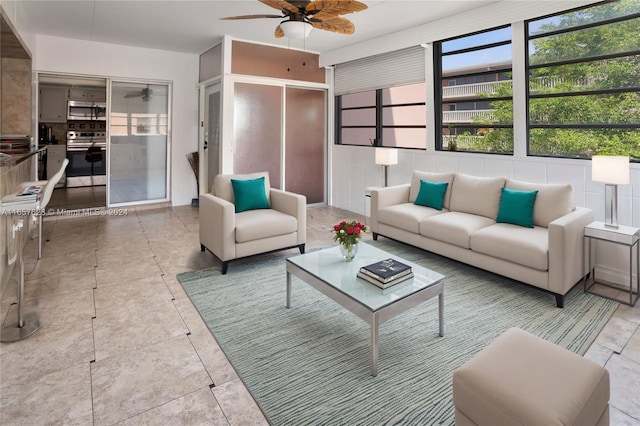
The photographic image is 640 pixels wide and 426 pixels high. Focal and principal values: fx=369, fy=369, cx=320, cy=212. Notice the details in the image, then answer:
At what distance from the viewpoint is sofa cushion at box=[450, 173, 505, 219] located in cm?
389

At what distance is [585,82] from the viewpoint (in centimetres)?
371

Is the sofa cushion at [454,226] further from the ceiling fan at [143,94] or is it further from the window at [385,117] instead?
the ceiling fan at [143,94]

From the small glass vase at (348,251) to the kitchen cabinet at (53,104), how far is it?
9.54m

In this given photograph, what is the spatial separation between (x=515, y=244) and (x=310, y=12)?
8.42 feet

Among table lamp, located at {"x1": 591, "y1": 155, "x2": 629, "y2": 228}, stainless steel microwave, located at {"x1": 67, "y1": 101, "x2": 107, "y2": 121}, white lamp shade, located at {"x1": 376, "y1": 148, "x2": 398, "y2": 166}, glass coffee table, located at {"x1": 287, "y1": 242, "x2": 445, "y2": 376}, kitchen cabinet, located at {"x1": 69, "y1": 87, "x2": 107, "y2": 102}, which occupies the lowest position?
glass coffee table, located at {"x1": 287, "y1": 242, "x2": 445, "y2": 376}

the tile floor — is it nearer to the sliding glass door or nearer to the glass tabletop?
the glass tabletop

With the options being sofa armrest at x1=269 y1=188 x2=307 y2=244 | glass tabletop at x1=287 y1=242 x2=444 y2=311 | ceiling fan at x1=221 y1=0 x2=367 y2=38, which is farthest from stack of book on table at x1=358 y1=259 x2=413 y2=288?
ceiling fan at x1=221 y1=0 x2=367 y2=38

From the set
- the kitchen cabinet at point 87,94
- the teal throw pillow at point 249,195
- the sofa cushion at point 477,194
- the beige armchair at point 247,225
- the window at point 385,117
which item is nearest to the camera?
the beige armchair at point 247,225

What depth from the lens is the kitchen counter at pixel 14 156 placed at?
3.06 meters

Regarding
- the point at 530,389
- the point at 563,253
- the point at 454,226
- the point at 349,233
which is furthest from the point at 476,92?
the point at 530,389

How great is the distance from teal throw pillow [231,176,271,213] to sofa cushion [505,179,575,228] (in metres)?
2.81

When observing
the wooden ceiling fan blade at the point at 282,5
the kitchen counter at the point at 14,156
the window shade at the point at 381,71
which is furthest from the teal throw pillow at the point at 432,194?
the kitchen counter at the point at 14,156

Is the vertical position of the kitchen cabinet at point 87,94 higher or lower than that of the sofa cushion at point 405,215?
higher

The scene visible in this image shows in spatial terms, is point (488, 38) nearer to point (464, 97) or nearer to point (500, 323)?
point (464, 97)
